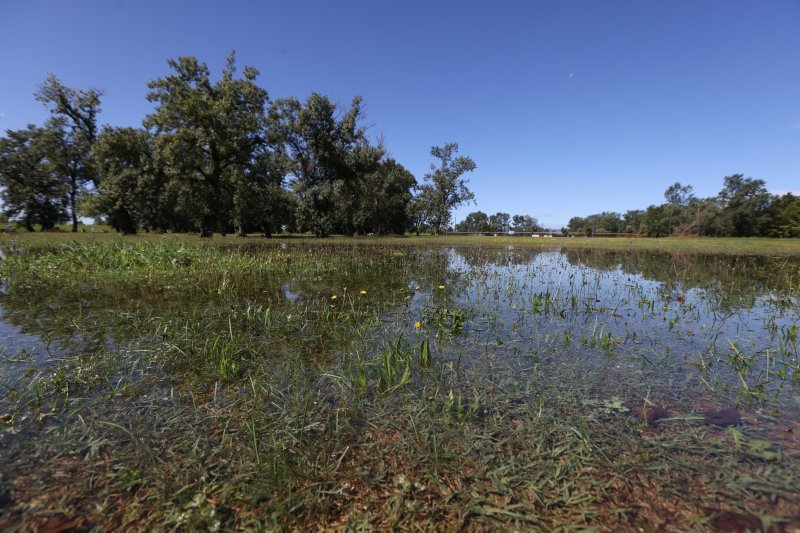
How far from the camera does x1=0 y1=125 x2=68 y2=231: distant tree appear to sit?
39.7m

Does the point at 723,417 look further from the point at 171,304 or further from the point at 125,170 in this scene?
the point at 125,170

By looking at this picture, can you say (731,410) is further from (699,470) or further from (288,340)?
(288,340)

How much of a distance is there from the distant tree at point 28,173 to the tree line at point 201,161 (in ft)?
0.33

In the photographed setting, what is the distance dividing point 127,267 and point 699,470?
1325cm

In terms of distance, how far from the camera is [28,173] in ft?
135

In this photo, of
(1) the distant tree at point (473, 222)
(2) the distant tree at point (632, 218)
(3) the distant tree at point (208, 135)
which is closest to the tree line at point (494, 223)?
(1) the distant tree at point (473, 222)

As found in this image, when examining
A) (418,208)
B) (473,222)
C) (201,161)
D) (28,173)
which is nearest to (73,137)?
(28,173)

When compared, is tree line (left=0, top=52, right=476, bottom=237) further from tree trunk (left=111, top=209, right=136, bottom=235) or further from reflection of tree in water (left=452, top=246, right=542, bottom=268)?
reflection of tree in water (left=452, top=246, right=542, bottom=268)

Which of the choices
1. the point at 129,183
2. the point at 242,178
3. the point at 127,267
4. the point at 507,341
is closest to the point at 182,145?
the point at 242,178

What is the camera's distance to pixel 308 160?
38531mm

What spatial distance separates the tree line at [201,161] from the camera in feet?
95.7

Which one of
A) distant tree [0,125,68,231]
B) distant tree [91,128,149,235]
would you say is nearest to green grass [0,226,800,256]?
distant tree [91,128,149,235]

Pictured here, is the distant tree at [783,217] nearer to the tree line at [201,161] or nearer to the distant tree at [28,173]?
the tree line at [201,161]

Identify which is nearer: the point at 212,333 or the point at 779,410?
the point at 779,410
